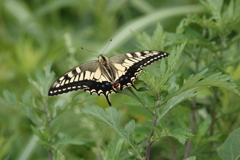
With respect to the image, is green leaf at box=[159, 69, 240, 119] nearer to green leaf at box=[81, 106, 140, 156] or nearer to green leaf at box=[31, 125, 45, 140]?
green leaf at box=[81, 106, 140, 156]

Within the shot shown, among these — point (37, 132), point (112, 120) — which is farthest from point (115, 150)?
point (37, 132)

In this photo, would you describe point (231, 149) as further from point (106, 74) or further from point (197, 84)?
point (106, 74)

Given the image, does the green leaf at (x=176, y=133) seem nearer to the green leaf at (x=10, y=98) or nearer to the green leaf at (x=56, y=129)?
the green leaf at (x=56, y=129)

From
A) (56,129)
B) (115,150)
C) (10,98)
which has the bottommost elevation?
(115,150)

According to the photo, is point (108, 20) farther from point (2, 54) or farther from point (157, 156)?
point (157, 156)

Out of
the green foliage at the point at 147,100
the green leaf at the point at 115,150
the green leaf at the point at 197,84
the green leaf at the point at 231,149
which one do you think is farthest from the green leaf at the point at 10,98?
the green leaf at the point at 231,149
